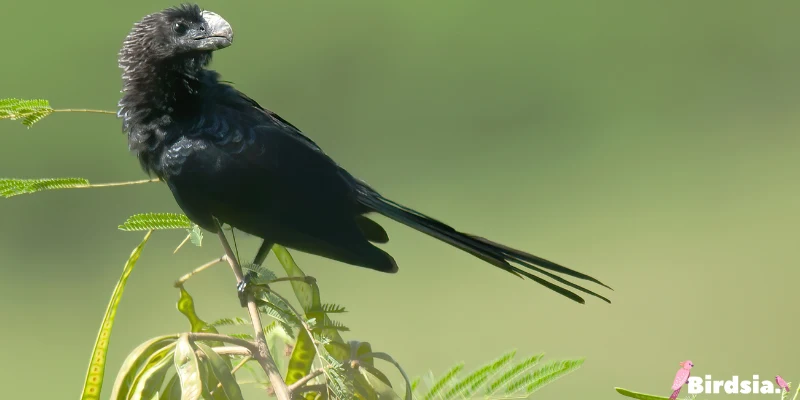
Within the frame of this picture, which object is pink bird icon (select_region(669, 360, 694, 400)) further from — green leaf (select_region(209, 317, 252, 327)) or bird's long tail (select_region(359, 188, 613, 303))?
green leaf (select_region(209, 317, 252, 327))

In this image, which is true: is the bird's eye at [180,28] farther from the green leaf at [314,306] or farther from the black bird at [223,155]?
the green leaf at [314,306]

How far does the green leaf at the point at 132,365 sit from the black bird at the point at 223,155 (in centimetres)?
38

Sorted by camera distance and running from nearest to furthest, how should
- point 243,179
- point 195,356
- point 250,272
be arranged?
point 195,356 → point 250,272 → point 243,179

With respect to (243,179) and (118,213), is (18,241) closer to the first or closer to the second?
(118,213)

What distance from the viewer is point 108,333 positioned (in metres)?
0.70

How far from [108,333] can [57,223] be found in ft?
18.5

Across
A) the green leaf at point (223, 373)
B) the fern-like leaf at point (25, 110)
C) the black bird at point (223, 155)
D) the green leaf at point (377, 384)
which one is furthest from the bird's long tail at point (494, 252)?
the fern-like leaf at point (25, 110)

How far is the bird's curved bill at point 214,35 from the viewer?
3.52ft

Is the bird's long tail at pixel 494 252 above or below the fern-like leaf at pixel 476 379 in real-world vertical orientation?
above

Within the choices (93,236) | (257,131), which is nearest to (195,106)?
(257,131)

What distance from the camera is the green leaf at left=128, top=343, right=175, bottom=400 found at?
25.3 inches

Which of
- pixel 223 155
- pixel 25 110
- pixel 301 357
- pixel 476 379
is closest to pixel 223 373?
pixel 301 357

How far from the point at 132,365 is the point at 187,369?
0.22 feet

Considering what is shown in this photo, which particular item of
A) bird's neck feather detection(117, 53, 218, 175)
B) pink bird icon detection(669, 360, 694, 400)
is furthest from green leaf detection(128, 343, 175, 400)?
bird's neck feather detection(117, 53, 218, 175)
